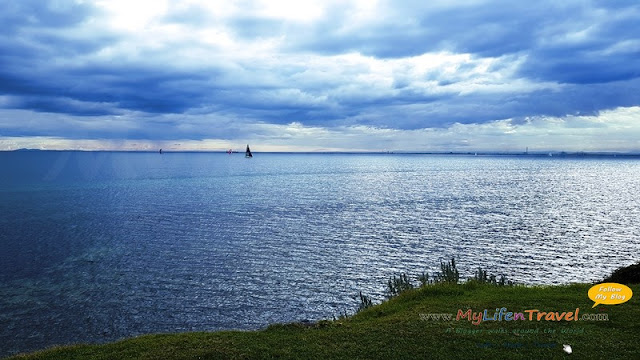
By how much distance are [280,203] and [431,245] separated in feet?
156

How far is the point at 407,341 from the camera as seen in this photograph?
16016 mm

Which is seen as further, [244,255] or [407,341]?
[244,255]

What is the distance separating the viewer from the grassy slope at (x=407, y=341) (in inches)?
586

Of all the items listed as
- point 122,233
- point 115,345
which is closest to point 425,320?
point 115,345

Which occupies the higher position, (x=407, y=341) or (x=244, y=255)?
(x=407, y=341)

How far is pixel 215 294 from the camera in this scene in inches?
1447

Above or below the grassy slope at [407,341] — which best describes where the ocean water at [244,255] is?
below

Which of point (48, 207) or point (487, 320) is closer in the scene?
point (487, 320)

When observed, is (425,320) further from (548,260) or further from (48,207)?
(48,207)

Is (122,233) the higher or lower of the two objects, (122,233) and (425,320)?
the lower

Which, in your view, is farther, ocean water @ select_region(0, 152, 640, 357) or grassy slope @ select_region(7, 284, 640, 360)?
ocean water @ select_region(0, 152, 640, 357)

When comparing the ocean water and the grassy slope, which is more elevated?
the grassy slope

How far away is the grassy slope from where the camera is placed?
48.8 ft

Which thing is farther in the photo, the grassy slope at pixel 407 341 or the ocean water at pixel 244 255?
the ocean water at pixel 244 255
